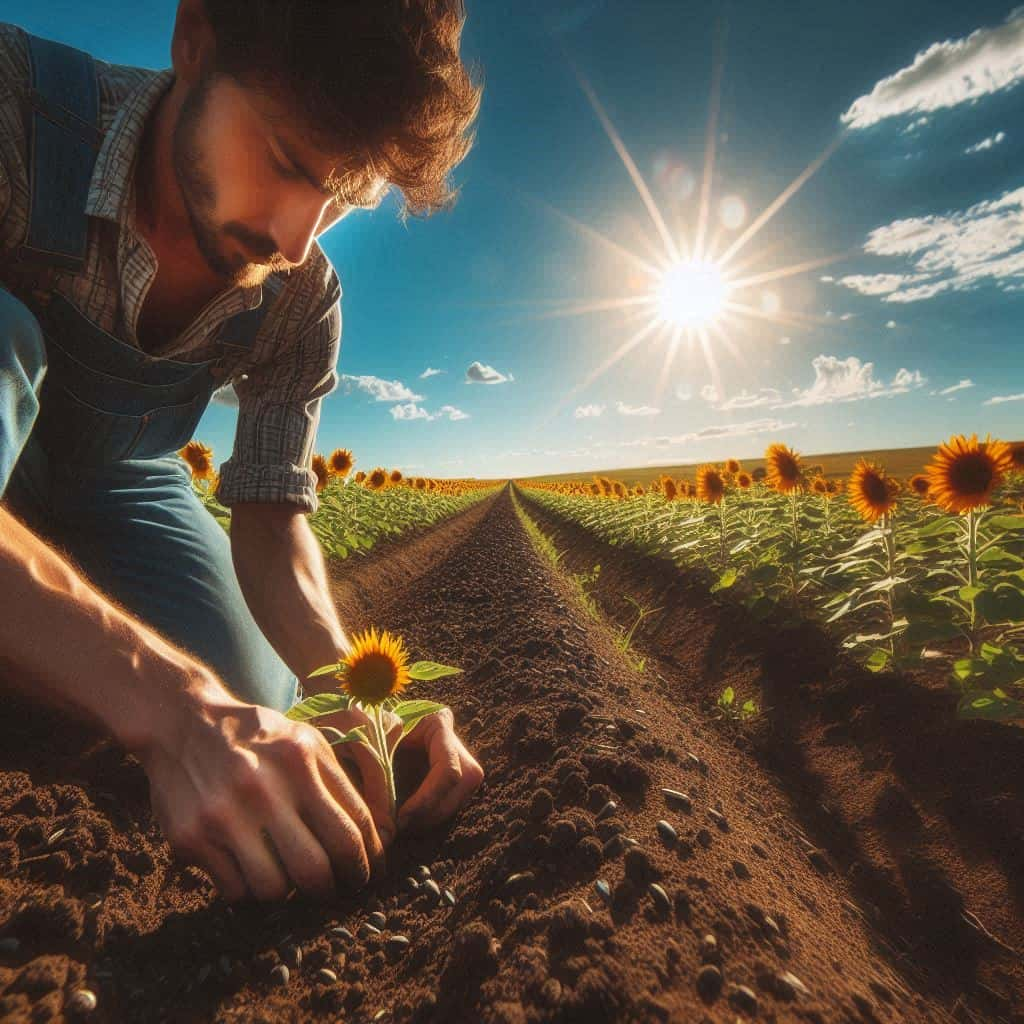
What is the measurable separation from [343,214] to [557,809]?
1.88m

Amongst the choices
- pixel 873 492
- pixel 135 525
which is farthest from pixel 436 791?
pixel 873 492

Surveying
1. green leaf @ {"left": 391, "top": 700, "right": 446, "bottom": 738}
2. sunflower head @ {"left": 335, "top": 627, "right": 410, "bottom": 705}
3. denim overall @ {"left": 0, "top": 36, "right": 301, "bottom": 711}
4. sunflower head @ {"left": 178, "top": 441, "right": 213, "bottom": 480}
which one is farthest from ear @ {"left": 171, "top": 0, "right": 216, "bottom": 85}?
sunflower head @ {"left": 178, "top": 441, "right": 213, "bottom": 480}

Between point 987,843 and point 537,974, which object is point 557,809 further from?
Result: point 987,843

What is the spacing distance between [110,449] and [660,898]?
213cm

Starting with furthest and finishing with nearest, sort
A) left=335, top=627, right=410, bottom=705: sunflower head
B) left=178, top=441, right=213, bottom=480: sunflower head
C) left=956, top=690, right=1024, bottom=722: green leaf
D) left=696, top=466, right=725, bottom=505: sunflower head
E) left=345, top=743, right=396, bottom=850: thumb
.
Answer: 1. left=696, top=466, right=725, bottom=505: sunflower head
2. left=178, top=441, right=213, bottom=480: sunflower head
3. left=956, top=690, right=1024, bottom=722: green leaf
4. left=345, top=743, right=396, bottom=850: thumb
5. left=335, top=627, right=410, bottom=705: sunflower head

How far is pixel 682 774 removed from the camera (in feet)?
5.89

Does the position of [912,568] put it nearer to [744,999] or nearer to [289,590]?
[744,999]

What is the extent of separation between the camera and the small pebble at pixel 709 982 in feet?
3.08

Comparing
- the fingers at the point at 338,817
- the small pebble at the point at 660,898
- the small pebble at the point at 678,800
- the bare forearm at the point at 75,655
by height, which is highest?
the bare forearm at the point at 75,655

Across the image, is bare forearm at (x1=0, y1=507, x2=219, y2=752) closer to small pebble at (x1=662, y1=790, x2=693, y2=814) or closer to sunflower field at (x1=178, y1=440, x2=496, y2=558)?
small pebble at (x1=662, y1=790, x2=693, y2=814)

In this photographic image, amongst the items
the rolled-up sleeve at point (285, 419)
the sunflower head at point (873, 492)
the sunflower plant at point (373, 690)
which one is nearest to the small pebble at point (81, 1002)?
the sunflower plant at point (373, 690)

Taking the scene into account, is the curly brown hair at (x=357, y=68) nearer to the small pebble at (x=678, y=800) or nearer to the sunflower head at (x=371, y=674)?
the sunflower head at (x=371, y=674)

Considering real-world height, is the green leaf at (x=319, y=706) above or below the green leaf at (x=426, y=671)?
below

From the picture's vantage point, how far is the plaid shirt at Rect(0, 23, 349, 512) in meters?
1.39
